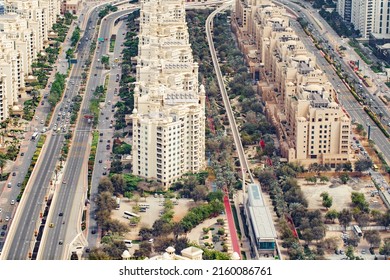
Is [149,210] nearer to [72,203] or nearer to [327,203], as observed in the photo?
[72,203]

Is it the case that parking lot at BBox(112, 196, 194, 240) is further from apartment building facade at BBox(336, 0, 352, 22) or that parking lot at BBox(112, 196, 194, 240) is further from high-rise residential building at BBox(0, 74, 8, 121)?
apartment building facade at BBox(336, 0, 352, 22)

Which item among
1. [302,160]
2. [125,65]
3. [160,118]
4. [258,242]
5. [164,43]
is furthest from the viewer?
[125,65]

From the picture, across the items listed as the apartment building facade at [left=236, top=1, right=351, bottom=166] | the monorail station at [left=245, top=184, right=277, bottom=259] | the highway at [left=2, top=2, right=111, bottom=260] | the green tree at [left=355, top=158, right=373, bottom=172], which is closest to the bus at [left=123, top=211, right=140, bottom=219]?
the highway at [left=2, top=2, right=111, bottom=260]

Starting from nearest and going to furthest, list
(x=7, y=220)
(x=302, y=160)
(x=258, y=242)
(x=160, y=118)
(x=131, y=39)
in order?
(x=258, y=242) → (x=7, y=220) → (x=160, y=118) → (x=302, y=160) → (x=131, y=39)

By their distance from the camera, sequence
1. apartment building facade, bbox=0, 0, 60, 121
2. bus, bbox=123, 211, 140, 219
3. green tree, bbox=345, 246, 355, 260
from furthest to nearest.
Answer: apartment building facade, bbox=0, 0, 60, 121
bus, bbox=123, 211, 140, 219
green tree, bbox=345, 246, 355, 260

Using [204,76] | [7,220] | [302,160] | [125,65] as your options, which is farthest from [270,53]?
[7,220]

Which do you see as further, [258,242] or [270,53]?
[270,53]

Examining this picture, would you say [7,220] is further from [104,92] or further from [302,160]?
[104,92]
